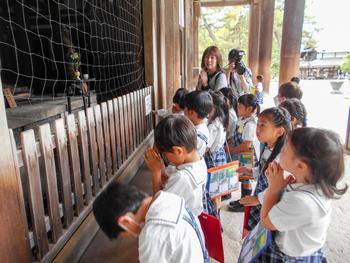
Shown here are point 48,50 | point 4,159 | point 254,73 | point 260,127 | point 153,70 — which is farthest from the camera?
point 254,73

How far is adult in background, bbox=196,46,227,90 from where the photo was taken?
2.62m

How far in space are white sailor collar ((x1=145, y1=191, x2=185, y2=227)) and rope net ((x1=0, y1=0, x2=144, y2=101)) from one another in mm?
3040

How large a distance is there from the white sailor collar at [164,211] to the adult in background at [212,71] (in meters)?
1.91

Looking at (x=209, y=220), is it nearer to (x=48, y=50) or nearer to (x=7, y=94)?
(x=7, y=94)

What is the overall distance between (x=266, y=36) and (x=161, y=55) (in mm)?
6624

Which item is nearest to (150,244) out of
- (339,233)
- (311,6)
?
(339,233)

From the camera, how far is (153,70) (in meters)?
3.61

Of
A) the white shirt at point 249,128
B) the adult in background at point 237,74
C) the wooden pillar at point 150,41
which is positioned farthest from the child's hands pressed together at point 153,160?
the wooden pillar at point 150,41

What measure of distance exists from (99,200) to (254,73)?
1001cm

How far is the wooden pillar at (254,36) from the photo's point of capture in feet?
31.2

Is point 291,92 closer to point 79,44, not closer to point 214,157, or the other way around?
point 214,157

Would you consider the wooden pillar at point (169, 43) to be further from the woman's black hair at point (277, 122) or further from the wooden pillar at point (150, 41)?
the woman's black hair at point (277, 122)

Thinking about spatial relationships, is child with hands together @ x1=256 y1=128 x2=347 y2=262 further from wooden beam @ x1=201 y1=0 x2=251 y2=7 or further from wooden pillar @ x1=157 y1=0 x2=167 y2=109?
wooden beam @ x1=201 y1=0 x2=251 y2=7

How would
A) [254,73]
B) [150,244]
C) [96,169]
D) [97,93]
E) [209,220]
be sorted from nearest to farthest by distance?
[150,244] → [209,220] → [96,169] → [97,93] → [254,73]
